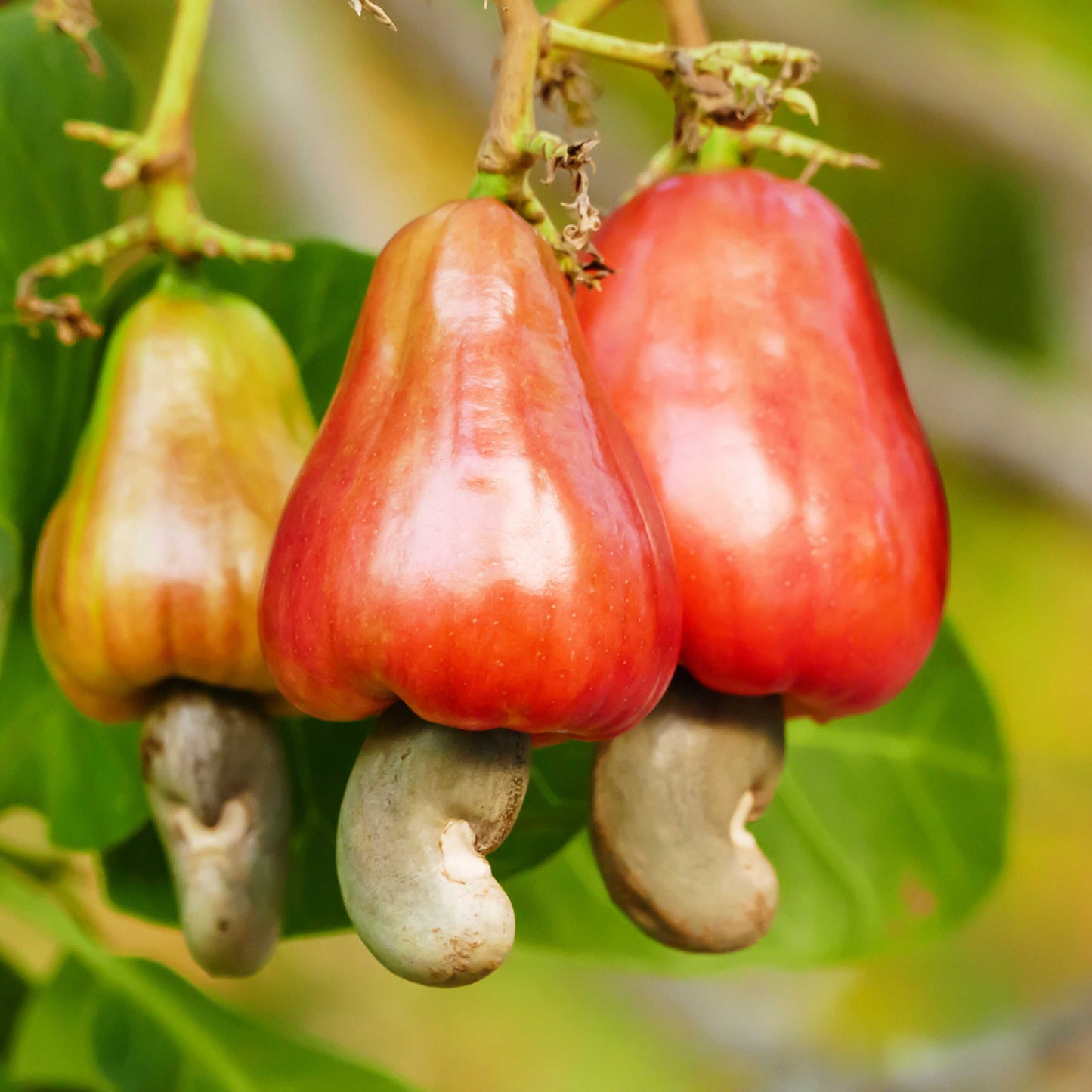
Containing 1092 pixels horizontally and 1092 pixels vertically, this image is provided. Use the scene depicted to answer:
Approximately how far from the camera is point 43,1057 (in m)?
0.99

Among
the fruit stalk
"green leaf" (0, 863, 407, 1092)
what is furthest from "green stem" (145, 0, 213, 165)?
"green leaf" (0, 863, 407, 1092)

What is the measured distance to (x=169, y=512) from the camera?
26.3 inches

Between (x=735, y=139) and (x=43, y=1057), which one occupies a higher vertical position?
(x=735, y=139)

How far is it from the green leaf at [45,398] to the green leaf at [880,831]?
13.4 inches

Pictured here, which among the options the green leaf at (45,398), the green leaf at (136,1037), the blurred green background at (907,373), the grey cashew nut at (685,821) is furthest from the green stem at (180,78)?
the blurred green background at (907,373)

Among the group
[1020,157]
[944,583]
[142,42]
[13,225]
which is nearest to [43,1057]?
[13,225]

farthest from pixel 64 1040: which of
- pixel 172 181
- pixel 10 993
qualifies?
pixel 172 181

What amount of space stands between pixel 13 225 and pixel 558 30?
1.13ft

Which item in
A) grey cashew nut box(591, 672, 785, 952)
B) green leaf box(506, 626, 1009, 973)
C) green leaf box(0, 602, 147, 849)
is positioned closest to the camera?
grey cashew nut box(591, 672, 785, 952)

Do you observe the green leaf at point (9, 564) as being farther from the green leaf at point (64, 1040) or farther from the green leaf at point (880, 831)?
the green leaf at point (880, 831)

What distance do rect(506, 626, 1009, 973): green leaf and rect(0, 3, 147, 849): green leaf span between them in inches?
13.4

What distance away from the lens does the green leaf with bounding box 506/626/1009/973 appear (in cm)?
108

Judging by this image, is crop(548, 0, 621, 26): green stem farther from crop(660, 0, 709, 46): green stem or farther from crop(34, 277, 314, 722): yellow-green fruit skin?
crop(34, 277, 314, 722): yellow-green fruit skin

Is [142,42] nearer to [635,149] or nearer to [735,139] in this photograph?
[635,149]
